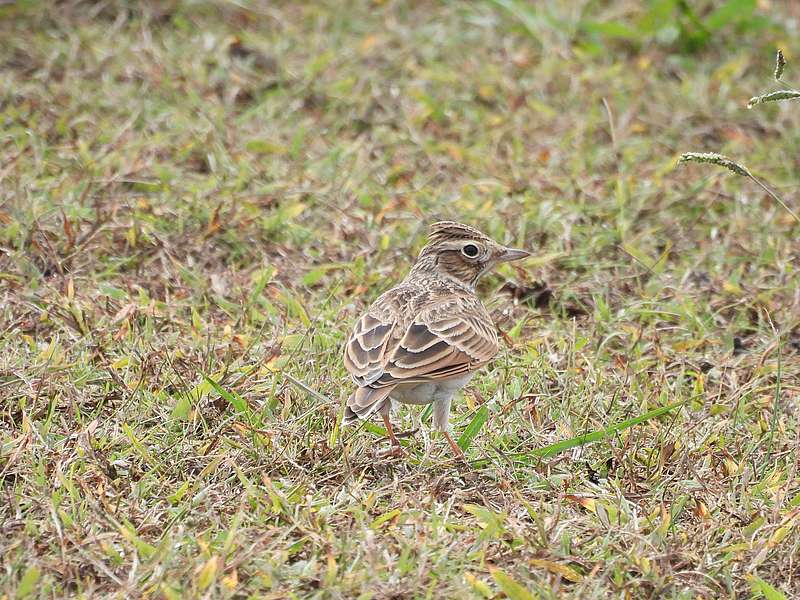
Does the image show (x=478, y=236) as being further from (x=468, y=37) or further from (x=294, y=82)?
(x=468, y=37)

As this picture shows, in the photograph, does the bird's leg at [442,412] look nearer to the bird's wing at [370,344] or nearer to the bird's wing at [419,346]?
the bird's wing at [419,346]

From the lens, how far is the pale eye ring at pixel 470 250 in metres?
6.76

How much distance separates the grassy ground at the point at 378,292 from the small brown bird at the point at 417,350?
197mm

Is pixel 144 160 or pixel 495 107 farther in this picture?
pixel 495 107

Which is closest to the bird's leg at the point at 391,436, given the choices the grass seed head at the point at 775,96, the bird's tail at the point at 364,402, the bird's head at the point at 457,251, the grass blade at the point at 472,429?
the bird's tail at the point at 364,402

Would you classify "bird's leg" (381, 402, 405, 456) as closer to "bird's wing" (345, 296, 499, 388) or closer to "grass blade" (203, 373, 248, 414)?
"bird's wing" (345, 296, 499, 388)

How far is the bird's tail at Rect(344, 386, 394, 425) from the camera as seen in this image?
5.51m

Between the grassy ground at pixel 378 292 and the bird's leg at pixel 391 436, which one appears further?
the bird's leg at pixel 391 436

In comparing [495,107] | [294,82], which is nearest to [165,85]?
[294,82]

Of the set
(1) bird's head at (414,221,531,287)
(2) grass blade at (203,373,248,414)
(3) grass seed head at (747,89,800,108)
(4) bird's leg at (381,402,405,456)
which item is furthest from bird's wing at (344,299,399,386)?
(3) grass seed head at (747,89,800,108)

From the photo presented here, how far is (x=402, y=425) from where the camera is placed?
619 centimetres

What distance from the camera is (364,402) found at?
5520 mm

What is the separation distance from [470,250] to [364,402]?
60.0 inches

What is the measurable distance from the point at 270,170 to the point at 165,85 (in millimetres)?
1349
